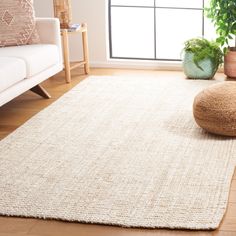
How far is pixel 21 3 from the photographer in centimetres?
452

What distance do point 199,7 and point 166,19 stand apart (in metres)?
0.35

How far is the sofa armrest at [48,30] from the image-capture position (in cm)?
461

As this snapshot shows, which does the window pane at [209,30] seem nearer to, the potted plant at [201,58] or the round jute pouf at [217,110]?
the potted plant at [201,58]

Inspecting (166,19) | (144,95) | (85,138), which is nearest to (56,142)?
(85,138)

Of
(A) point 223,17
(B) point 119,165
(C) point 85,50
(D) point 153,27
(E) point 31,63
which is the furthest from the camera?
(D) point 153,27

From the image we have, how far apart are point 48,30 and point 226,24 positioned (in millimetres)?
1499

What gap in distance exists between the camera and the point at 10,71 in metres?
3.88

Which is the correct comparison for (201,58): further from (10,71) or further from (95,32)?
(10,71)

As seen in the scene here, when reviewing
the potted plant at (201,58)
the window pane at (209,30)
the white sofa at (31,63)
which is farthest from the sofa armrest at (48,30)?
the window pane at (209,30)

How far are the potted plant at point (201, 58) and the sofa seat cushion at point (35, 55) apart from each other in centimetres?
116

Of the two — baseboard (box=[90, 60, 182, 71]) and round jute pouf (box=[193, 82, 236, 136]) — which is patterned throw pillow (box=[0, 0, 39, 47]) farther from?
round jute pouf (box=[193, 82, 236, 136])

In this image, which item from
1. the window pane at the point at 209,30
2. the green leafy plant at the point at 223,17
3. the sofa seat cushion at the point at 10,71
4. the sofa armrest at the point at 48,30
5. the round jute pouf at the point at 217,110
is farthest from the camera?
the window pane at the point at 209,30

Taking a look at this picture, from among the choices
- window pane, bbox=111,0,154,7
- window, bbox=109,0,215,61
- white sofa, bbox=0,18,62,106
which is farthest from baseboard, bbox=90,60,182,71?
white sofa, bbox=0,18,62,106

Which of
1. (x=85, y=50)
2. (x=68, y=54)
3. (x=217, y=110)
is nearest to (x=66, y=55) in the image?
(x=68, y=54)
